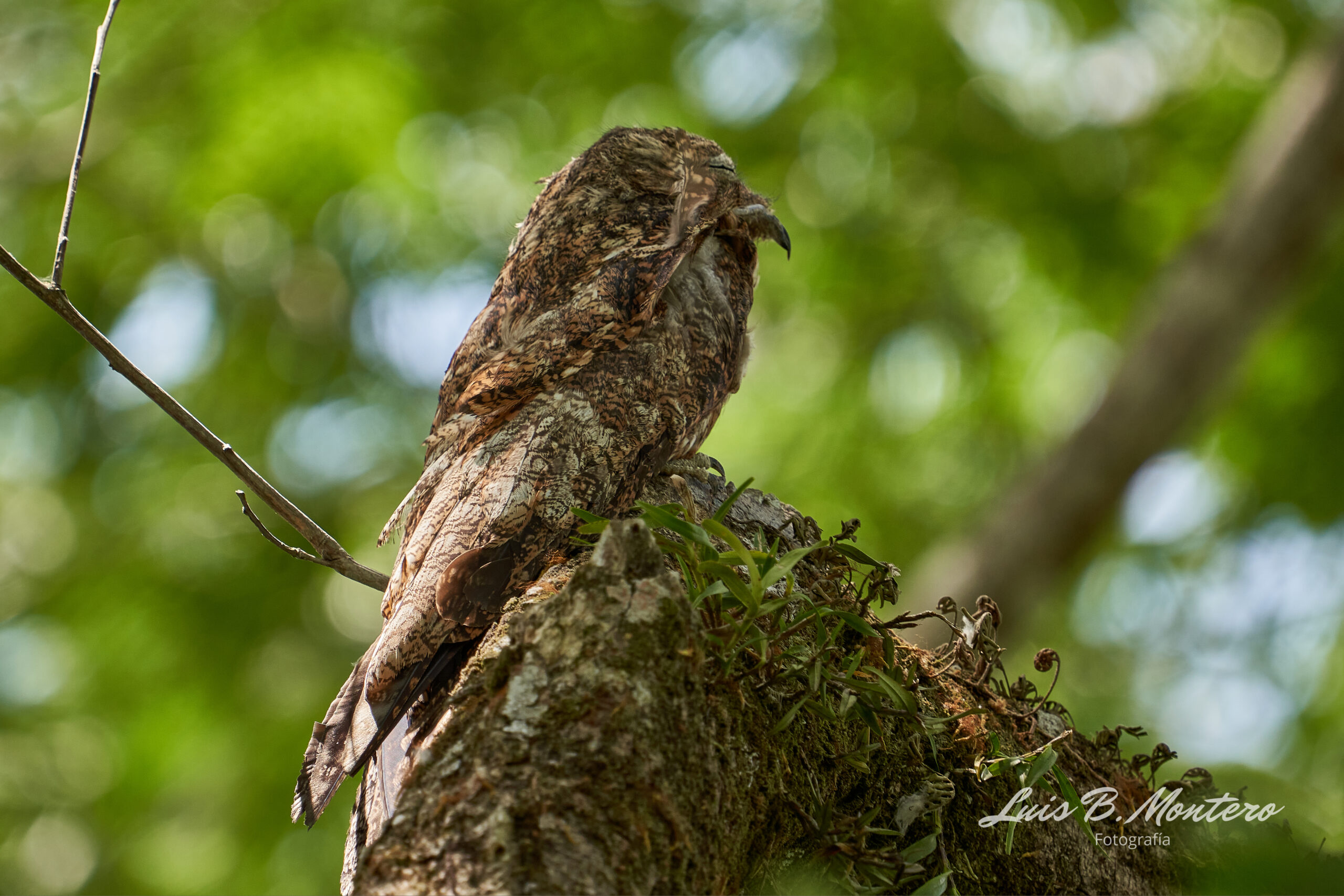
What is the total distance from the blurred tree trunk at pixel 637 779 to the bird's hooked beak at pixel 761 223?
133cm

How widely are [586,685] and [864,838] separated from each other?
1.72ft

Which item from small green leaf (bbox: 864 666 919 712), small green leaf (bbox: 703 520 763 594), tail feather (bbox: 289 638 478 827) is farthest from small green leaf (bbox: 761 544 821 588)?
tail feather (bbox: 289 638 478 827)

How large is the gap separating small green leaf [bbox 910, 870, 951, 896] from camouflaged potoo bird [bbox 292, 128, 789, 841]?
31.5 inches

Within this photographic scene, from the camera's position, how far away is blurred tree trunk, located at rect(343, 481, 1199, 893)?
1.06 metres

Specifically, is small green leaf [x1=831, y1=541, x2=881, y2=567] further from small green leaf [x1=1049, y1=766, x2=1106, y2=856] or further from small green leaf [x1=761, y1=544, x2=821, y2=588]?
small green leaf [x1=1049, y1=766, x2=1106, y2=856]

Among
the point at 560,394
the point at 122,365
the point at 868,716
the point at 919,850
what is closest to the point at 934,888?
the point at 919,850

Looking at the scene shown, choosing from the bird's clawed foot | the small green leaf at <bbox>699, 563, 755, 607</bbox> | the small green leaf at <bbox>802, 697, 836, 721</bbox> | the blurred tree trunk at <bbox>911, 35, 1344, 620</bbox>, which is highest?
the blurred tree trunk at <bbox>911, 35, 1344, 620</bbox>

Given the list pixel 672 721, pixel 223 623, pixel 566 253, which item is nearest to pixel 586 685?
pixel 672 721

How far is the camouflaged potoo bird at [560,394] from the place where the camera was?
1.63 meters

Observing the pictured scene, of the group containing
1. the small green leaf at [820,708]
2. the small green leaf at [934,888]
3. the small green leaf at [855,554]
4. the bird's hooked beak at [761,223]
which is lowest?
the small green leaf at [934,888]

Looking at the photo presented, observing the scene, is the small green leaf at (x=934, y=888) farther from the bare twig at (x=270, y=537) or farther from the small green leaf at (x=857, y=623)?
the bare twig at (x=270, y=537)

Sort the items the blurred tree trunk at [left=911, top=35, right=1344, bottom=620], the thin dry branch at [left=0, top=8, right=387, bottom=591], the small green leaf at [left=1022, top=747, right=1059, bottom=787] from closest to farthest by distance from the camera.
A: the small green leaf at [left=1022, top=747, right=1059, bottom=787]
the thin dry branch at [left=0, top=8, right=387, bottom=591]
the blurred tree trunk at [left=911, top=35, right=1344, bottom=620]

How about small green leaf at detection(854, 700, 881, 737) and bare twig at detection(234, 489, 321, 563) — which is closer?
→ small green leaf at detection(854, 700, 881, 737)

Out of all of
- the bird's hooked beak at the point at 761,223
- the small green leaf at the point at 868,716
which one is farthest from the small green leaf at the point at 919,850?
the bird's hooked beak at the point at 761,223
